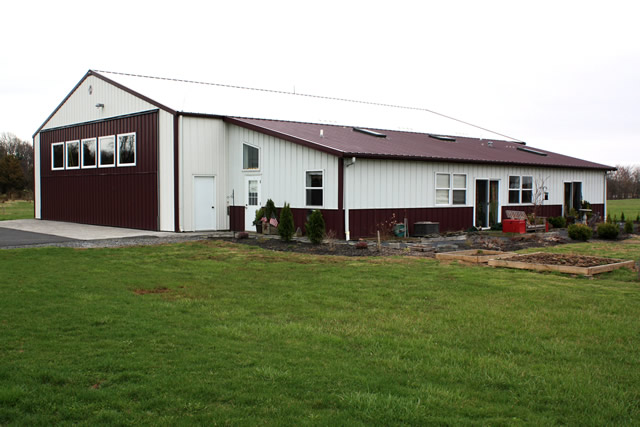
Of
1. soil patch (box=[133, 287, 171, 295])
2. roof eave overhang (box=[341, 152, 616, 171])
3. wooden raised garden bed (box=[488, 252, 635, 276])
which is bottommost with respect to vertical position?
soil patch (box=[133, 287, 171, 295])

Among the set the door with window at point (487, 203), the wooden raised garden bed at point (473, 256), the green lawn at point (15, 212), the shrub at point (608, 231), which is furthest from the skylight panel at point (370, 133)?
the green lawn at point (15, 212)

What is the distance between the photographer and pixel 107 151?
997 inches

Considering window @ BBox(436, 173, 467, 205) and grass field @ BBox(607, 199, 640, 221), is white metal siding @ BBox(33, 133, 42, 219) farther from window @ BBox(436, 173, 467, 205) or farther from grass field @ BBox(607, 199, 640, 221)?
grass field @ BBox(607, 199, 640, 221)

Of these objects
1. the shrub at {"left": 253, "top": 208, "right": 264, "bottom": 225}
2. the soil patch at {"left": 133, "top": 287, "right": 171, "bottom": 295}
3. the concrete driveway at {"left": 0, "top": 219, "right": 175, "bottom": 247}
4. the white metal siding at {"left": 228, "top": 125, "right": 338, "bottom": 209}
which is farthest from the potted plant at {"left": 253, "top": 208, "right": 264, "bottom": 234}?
the soil patch at {"left": 133, "top": 287, "right": 171, "bottom": 295}

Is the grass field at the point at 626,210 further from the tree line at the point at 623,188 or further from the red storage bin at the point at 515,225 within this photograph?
the tree line at the point at 623,188

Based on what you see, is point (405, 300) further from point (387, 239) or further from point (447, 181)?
point (447, 181)

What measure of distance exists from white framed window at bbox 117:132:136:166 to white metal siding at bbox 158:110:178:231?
2.11 m

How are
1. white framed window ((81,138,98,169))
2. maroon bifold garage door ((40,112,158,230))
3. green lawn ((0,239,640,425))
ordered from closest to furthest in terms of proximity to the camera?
green lawn ((0,239,640,425)) → maroon bifold garage door ((40,112,158,230)) → white framed window ((81,138,98,169))

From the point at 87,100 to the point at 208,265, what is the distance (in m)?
17.6

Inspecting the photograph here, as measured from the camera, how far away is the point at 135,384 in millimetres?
4777

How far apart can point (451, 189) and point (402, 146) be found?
242 centimetres

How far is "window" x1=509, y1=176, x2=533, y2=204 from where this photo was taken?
80.3 ft

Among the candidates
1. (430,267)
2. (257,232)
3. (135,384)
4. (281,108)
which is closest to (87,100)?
(281,108)

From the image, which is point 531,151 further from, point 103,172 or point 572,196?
point 103,172
